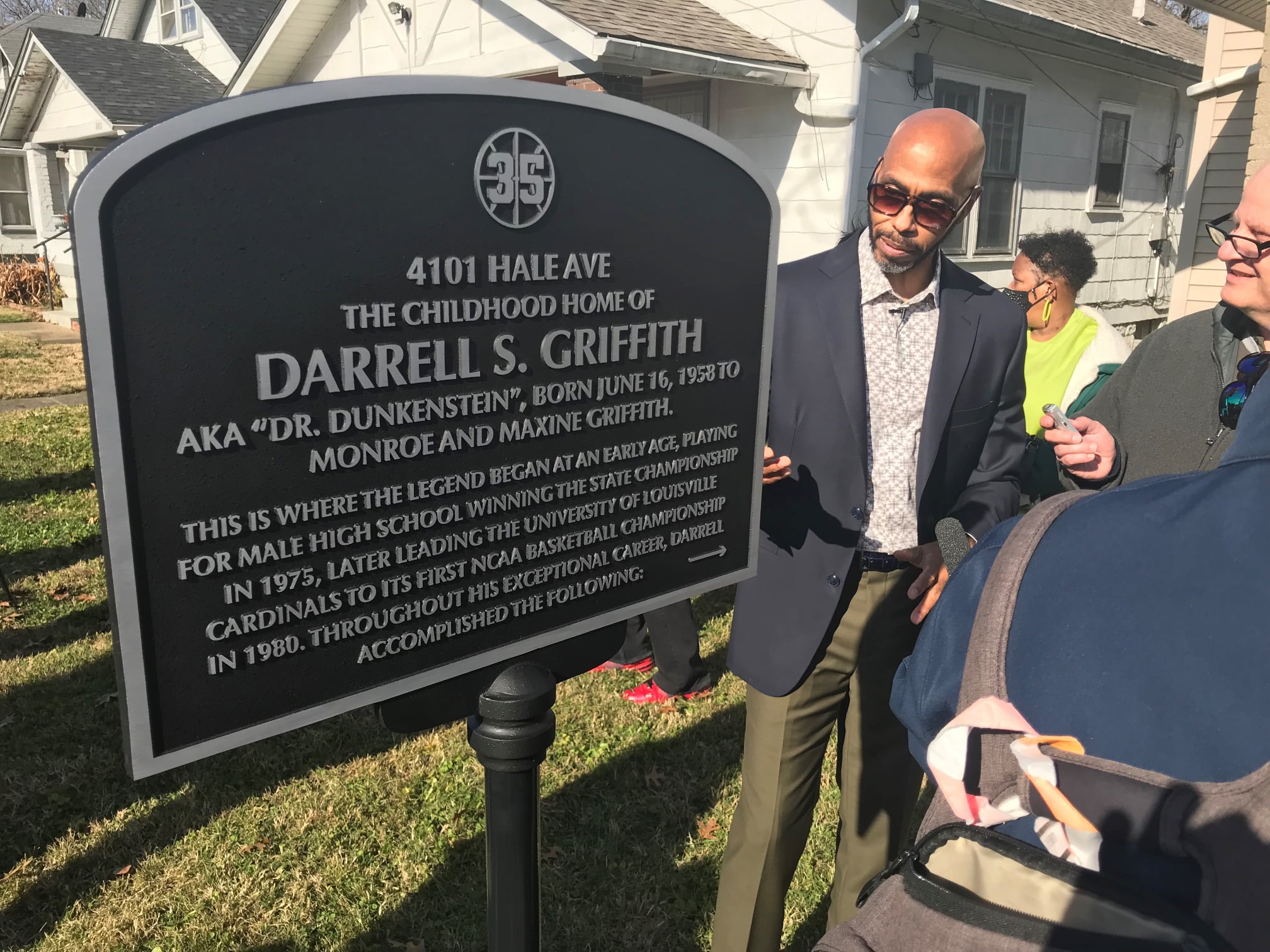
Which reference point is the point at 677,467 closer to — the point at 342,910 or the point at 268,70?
the point at 342,910

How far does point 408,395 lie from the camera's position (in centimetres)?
155

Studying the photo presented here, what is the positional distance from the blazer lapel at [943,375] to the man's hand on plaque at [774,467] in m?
0.42

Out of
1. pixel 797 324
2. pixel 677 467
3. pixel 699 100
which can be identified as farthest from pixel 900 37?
pixel 677 467

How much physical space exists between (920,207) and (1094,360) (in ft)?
9.77

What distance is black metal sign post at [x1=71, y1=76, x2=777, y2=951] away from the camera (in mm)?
1312

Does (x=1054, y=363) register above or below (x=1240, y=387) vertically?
below

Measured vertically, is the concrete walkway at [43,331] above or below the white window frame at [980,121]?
below

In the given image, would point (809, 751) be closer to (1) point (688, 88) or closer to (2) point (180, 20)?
(1) point (688, 88)

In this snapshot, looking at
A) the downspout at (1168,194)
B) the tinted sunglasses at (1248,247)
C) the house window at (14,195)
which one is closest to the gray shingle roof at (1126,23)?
the downspout at (1168,194)

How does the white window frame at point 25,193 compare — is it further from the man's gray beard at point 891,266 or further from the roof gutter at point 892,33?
the man's gray beard at point 891,266

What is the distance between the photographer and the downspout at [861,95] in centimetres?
807

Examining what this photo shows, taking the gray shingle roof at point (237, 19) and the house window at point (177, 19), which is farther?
the house window at point (177, 19)

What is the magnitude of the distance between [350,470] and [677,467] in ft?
2.40

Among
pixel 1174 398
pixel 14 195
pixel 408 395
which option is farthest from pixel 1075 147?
pixel 14 195
